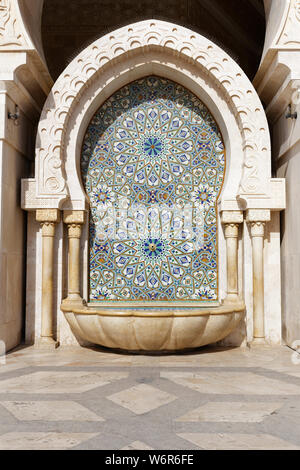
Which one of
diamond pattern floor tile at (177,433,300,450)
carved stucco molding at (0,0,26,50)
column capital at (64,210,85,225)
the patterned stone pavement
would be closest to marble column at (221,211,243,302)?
the patterned stone pavement

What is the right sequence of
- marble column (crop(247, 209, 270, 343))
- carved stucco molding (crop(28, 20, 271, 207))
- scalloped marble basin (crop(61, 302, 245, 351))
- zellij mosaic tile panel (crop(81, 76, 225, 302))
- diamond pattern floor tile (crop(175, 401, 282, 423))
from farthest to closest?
1. zellij mosaic tile panel (crop(81, 76, 225, 302))
2. carved stucco molding (crop(28, 20, 271, 207))
3. marble column (crop(247, 209, 270, 343))
4. scalloped marble basin (crop(61, 302, 245, 351))
5. diamond pattern floor tile (crop(175, 401, 282, 423))

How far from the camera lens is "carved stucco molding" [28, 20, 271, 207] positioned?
446 cm

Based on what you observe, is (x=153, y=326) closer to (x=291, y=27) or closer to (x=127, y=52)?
(x=127, y=52)

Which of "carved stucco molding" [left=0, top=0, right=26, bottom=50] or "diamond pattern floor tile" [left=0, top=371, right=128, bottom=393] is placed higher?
"carved stucco molding" [left=0, top=0, right=26, bottom=50]

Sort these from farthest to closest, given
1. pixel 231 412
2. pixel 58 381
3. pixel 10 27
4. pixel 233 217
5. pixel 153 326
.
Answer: pixel 233 217
pixel 10 27
pixel 153 326
pixel 58 381
pixel 231 412

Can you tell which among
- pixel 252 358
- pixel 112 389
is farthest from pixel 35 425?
pixel 252 358

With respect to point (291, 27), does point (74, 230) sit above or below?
below

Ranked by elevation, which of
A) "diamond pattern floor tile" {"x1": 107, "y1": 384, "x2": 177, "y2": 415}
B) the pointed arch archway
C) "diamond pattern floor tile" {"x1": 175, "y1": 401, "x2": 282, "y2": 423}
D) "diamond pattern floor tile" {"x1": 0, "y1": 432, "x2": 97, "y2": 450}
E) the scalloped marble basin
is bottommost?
"diamond pattern floor tile" {"x1": 107, "y1": 384, "x2": 177, "y2": 415}

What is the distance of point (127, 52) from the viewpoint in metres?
4.55

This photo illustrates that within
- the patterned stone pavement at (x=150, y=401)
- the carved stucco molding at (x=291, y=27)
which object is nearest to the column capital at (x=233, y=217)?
the patterned stone pavement at (x=150, y=401)

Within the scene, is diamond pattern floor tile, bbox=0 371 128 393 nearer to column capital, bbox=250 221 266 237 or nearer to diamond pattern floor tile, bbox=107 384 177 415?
diamond pattern floor tile, bbox=107 384 177 415

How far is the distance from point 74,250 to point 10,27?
267cm

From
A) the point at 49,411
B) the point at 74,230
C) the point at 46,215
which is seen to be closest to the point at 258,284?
the point at 74,230

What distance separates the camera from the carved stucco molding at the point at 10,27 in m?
4.14
